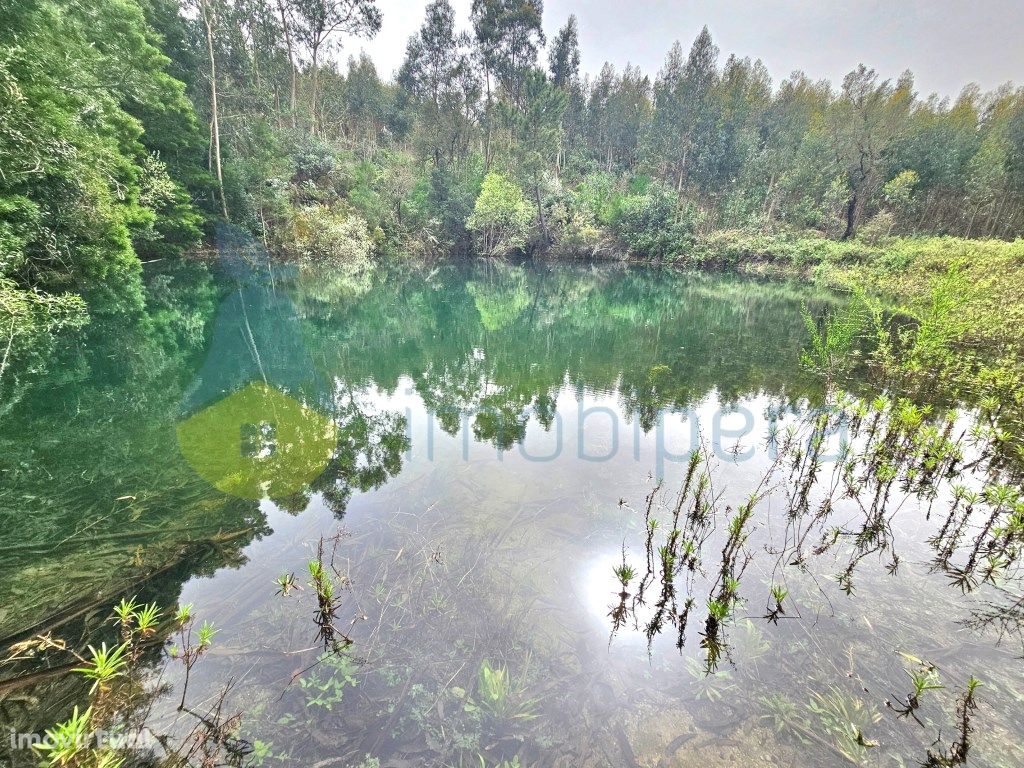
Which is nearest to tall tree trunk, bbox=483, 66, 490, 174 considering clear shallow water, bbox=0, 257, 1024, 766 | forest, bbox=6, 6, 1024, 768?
forest, bbox=6, 6, 1024, 768

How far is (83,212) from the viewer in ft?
44.3

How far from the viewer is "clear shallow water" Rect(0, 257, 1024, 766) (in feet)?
9.21

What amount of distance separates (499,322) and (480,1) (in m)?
44.8

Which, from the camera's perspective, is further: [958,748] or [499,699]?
[499,699]

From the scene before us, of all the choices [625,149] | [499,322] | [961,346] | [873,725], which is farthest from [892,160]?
[873,725]

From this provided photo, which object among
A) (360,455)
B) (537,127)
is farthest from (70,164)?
(537,127)

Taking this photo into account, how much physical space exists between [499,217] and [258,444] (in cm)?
3775

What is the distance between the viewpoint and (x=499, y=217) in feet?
132

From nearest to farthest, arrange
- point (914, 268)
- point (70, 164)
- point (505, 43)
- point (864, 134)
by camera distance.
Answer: point (70, 164), point (914, 268), point (864, 134), point (505, 43)

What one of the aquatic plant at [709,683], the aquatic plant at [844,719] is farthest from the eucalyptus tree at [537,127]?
the aquatic plant at [844,719]

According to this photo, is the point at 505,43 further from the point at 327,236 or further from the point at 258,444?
the point at 258,444

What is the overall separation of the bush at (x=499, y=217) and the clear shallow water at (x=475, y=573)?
3398cm

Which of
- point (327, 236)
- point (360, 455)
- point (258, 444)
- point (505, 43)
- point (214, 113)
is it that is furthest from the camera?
point (505, 43)

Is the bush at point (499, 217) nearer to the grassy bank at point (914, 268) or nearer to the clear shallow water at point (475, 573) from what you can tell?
the grassy bank at point (914, 268)
